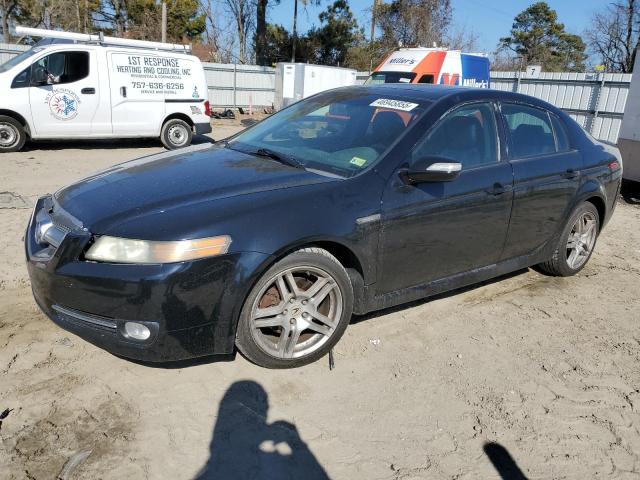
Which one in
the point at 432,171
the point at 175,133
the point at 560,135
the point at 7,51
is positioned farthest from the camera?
the point at 7,51

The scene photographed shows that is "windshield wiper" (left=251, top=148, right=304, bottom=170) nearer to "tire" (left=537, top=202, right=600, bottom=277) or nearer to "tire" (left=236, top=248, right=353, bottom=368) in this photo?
"tire" (left=236, top=248, right=353, bottom=368)

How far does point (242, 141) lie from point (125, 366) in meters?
1.88

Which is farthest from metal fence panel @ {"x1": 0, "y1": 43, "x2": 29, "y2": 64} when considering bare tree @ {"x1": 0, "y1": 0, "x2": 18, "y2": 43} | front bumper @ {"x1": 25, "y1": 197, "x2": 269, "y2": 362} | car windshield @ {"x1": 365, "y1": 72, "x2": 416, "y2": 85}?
front bumper @ {"x1": 25, "y1": 197, "x2": 269, "y2": 362}

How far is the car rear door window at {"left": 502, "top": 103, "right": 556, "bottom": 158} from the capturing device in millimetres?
4070

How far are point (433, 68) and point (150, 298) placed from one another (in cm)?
1125

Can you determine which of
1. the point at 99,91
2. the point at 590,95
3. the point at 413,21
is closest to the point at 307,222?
the point at 99,91

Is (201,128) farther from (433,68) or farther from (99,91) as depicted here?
(433,68)

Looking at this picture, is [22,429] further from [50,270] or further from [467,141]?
[467,141]

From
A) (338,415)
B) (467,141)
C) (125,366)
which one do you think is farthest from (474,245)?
(125,366)

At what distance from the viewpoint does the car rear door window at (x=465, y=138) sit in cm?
356

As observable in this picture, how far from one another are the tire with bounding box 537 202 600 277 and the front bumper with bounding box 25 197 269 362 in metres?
3.03

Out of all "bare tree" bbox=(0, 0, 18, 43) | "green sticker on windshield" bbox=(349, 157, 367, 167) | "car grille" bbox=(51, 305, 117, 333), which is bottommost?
"car grille" bbox=(51, 305, 117, 333)

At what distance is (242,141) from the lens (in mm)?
4121

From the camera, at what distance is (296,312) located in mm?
3080
